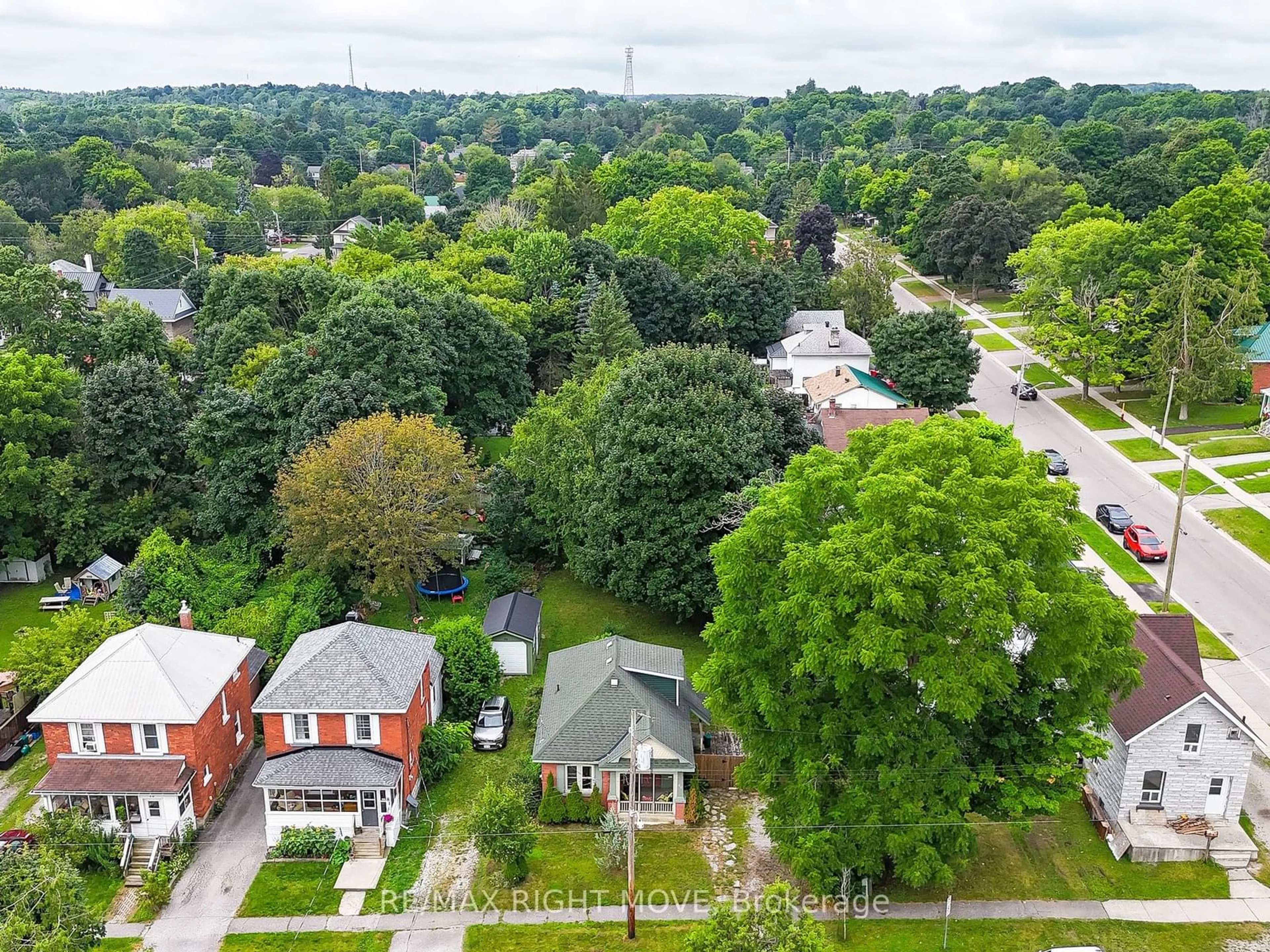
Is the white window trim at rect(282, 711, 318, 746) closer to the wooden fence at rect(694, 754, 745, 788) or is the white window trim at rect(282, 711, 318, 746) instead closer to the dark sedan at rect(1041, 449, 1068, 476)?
the wooden fence at rect(694, 754, 745, 788)

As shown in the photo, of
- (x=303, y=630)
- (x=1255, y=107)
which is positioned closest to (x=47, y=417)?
(x=303, y=630)

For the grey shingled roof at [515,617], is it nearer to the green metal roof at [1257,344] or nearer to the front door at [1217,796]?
the front door at [1217,796]

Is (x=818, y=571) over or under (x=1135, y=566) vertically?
over

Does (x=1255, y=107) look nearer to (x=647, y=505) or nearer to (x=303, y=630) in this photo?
(x=647, y=505)

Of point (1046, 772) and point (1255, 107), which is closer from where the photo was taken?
point (1046, 772)

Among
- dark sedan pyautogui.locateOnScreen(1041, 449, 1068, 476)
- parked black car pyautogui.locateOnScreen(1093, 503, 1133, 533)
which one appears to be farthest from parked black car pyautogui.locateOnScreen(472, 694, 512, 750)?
dark sedan pyautogui.locateOnScreen(1041, 449, 1068, 476)

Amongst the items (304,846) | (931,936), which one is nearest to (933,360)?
(931,936)

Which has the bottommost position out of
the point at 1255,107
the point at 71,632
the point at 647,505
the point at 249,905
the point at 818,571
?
the point at 249,905
